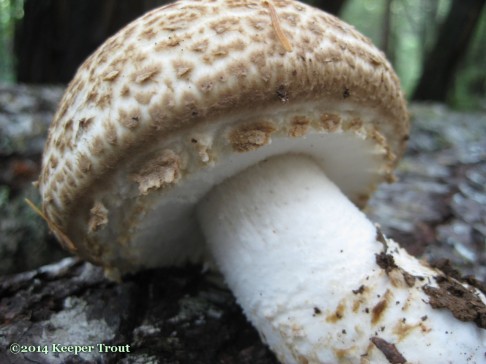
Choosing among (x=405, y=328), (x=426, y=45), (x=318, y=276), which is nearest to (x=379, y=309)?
(x=405, y=328)

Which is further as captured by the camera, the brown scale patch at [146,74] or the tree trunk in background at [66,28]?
the tree trunk in background at [66,28]

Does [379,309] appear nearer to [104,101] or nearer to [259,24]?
[259,24]

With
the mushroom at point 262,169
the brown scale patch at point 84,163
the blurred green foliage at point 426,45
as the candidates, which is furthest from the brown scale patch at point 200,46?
the blurred green foliage at point 426,45

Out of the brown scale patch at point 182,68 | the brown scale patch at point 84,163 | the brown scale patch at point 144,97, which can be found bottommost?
the brown scale patch at point 84,163

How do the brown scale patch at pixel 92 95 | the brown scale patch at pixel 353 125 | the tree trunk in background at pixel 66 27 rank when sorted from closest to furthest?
the brown scale patch at pixel 92 95
the brown scale patch at pixel 353 125
the tree trunk in background at pixel 66 27

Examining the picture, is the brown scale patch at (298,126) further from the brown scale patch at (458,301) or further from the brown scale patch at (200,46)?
the brown scale patch at (458,301)

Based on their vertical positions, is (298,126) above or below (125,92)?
below

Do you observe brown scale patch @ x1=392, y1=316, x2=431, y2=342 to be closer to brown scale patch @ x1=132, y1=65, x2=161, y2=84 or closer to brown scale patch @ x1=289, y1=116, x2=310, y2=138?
brown scale patch @ x1=289, y1=116, x2=310, y2=138

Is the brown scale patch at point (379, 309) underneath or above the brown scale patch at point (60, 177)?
underneath
